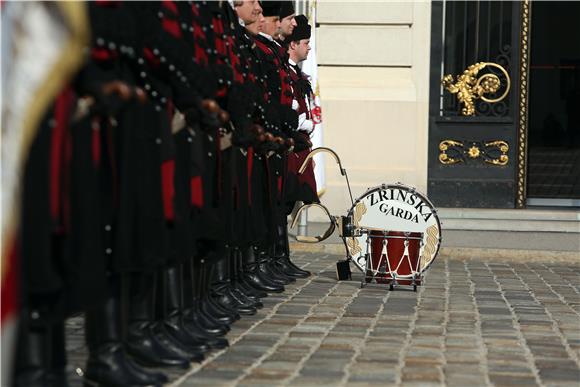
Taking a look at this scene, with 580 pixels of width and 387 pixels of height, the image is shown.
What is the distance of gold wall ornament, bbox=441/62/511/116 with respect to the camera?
589 inches

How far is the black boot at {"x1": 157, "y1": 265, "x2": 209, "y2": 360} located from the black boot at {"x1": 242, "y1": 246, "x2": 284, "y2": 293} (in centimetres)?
273

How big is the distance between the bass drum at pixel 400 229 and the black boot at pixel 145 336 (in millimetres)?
3982

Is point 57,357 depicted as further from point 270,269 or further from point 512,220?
point 512,220

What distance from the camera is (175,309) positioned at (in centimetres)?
619

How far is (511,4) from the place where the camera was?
14977 millimetres

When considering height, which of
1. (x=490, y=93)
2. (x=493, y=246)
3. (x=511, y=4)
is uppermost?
(x=511, y=4)

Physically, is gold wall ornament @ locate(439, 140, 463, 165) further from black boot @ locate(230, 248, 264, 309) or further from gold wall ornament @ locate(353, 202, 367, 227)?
black boot @ locate(230, 248, 264, 309)

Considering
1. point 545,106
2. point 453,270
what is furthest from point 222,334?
point 545,106

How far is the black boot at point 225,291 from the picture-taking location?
305 inches

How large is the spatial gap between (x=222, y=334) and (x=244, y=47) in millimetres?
1888

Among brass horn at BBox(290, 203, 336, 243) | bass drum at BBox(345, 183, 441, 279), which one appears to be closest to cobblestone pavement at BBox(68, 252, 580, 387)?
bass drum at BBox(345, 183, 441, 279)

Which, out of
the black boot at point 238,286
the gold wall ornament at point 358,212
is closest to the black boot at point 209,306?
the black boot at point 238,286

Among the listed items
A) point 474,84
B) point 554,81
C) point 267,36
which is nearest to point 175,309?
point 267,36

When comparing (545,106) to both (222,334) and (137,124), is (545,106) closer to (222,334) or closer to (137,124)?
(222,334)
